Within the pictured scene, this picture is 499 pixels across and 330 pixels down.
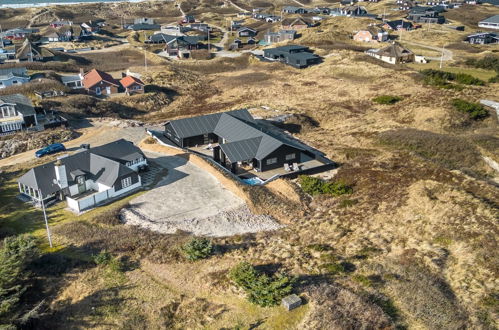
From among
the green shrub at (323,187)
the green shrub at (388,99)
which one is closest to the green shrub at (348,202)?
the green shrub at (323,187)

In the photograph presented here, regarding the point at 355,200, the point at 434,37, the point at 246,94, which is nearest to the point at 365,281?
the point at 355,200

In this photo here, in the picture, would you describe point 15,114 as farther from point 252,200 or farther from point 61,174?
point 252,200

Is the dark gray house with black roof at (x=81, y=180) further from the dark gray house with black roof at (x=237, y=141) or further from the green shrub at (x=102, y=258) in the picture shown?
the dark gray house with black roof at (x=237, y=141)

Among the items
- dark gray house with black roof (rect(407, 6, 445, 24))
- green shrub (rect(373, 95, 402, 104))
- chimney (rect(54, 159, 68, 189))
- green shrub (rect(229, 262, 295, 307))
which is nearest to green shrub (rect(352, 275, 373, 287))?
green shrub (rect(229, 262, 295, 307))

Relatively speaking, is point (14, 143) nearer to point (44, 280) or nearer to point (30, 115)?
point (30, 115)

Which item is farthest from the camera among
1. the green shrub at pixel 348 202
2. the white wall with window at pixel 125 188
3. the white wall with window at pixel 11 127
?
the white wall with window at pixel 11 127

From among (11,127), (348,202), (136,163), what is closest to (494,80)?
(348,202)

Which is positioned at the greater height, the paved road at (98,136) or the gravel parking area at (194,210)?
the paved road at (98,136)
